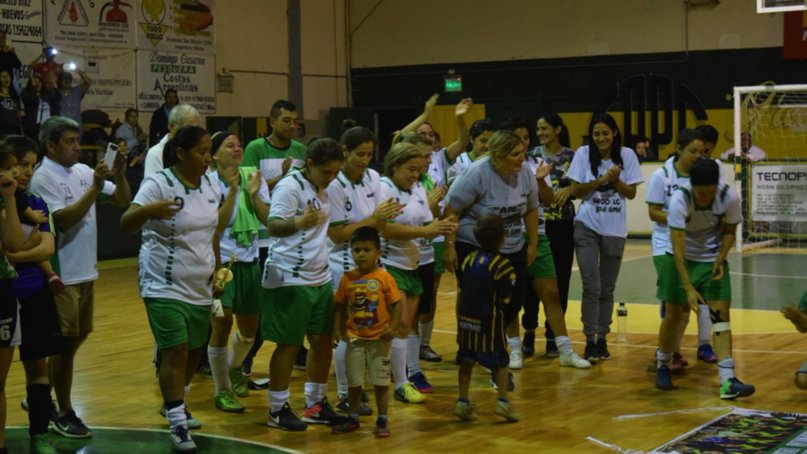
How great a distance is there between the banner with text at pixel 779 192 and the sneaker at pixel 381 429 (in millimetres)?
13827

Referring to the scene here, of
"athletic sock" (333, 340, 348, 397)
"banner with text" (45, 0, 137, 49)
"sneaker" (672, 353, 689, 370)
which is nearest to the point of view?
"athletic sock" (333, 340, 348, 397)

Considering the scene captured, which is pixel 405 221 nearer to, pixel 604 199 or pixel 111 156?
pixel 111 156

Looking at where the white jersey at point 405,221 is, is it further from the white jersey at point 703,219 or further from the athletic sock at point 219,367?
the white jersey at point 703,219

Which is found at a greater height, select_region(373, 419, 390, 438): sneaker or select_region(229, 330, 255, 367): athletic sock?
select_region(229, 330, 255, 367): athletic sock

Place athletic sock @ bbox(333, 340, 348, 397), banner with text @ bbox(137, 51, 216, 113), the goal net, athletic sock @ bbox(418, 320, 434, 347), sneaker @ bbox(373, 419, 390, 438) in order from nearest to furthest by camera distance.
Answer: sneaker @ bbox(373, 419, 390, 438) < athletic sock @ bbox(333, 340, 348, 397) < athletic sock @ bbox(418, 320, 434, 347) < the goal net < banner with text @ bbox(137, 51, 216, 113)

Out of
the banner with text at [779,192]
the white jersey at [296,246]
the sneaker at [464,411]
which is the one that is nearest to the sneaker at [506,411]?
the sneaker at [464,411]

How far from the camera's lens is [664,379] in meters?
8.50

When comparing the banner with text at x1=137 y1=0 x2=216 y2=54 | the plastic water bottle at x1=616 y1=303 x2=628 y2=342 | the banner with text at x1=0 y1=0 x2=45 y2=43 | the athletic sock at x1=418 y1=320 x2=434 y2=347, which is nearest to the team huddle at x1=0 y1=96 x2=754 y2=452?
the athletic sock at x1=418 y1=320 x2=434 y2=347

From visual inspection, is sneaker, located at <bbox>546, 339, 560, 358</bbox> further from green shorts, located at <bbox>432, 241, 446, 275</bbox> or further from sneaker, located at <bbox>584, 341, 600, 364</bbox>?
green shorts, located at <bbox>432, 241, 446, 275</bbox>

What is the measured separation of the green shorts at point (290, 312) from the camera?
721cm

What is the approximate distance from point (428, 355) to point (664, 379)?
2.24 m

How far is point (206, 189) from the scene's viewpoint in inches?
272

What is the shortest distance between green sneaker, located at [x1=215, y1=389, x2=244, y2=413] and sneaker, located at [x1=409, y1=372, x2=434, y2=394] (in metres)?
1.33

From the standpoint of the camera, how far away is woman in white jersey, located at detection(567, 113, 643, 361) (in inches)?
380
